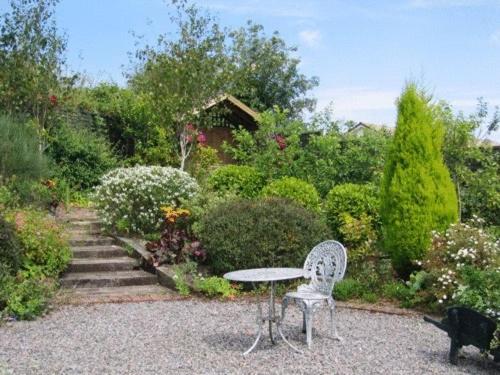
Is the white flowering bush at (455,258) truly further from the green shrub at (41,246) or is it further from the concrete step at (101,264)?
the green shrub at (41,246)

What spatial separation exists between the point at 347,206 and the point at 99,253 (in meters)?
4.19

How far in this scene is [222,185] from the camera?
12.5 m

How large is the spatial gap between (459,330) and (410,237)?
3.18 meters

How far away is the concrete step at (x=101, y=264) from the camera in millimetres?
9414

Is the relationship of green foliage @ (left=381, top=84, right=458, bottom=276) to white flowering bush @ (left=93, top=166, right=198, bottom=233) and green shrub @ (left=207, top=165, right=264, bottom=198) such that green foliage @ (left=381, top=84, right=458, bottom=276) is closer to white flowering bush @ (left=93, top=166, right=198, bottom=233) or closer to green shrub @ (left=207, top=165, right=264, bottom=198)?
white flowering bush @ (left=93, top=166, right=198, bottom=233)

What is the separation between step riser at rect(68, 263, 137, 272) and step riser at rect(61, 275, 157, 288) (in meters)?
0.49

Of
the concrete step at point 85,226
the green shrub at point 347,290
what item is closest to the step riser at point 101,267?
the concrete step at point 85,226

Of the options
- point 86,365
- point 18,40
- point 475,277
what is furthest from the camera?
point 18,40

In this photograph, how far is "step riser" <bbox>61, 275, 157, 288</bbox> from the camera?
8898mm

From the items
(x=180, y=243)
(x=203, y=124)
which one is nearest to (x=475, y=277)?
(x=180, y=243)

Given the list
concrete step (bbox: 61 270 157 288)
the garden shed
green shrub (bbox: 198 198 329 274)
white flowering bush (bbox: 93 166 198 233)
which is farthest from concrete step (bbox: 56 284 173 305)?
the garden shed

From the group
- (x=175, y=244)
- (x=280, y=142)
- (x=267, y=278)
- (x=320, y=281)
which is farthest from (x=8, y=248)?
(x=280, y=142)

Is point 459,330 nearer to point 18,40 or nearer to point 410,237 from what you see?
point 410,237

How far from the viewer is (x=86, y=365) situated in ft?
17.4
